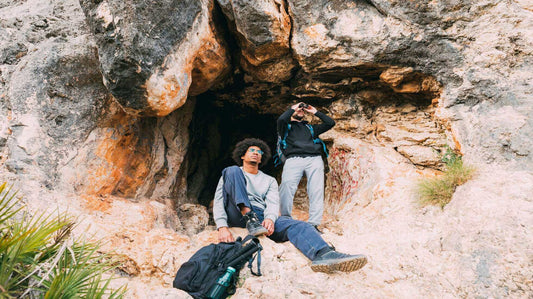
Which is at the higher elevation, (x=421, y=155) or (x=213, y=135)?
(x=213, y=135)

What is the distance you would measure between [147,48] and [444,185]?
393cm

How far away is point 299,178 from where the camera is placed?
4840 millimetres

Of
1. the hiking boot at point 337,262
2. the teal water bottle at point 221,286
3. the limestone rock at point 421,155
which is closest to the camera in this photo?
the teal water bottle at point 221,286

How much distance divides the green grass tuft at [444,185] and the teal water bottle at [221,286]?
2441 millimetres

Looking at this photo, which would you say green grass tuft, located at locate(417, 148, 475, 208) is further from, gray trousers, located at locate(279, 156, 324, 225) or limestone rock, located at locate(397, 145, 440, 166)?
gray trousers, located at locate(279, 156, 324, 225)

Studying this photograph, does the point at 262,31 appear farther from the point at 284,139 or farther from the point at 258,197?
the point at 258,197

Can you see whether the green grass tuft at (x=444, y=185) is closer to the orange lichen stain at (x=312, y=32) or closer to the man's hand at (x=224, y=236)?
the man's hand at (x=224, y=236)

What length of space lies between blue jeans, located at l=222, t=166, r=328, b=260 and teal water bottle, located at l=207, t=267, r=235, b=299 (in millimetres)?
804

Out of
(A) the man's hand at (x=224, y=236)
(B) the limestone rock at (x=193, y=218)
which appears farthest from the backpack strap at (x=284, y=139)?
(B) the limestone rock at (x=193, y=218)

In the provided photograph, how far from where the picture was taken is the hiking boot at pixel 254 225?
335 centimetres

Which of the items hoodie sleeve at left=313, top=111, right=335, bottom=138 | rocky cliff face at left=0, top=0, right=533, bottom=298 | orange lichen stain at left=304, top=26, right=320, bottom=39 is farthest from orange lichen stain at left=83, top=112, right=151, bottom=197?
orange lichen stain at left=304, top=26, right=320, bottom=39

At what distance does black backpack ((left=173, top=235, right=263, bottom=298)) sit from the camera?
9.37 ft

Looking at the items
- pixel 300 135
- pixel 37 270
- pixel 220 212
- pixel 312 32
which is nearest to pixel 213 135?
pixel 300 135

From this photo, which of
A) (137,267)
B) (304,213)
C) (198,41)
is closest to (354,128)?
(304,213)
